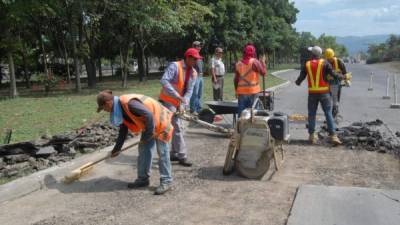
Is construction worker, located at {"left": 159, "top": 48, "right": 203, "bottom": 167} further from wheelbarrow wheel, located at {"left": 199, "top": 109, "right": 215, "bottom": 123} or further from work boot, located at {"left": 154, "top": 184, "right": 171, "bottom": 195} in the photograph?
wheelbarrow wheel, located at {"left": 199, "top": 109, "right": 215, "bottom": 123}

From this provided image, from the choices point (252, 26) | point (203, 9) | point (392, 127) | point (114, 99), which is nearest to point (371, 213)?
point (114, 99)

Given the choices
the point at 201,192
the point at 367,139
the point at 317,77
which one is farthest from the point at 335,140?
the point at 201,192

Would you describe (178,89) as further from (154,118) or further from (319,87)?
(319,87)

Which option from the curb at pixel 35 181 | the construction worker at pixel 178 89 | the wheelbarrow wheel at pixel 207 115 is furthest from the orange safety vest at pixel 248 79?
the curb at pixel 35 181

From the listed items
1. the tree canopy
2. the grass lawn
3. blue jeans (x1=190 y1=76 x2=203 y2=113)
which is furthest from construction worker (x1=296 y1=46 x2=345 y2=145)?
the tree canopy

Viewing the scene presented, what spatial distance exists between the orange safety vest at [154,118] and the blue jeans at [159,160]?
0.42ft

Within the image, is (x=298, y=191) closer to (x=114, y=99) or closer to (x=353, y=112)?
(x=114, y=99)

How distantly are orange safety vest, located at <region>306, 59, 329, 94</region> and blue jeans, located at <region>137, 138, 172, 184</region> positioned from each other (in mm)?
3609

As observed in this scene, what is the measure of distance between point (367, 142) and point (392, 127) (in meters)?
2.33

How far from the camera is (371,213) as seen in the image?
15.6 feet

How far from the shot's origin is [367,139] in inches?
317

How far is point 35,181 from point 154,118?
6.35ft

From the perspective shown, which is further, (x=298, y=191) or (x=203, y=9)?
(x=203, y=9)

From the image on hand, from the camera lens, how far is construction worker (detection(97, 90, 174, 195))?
5.30m
